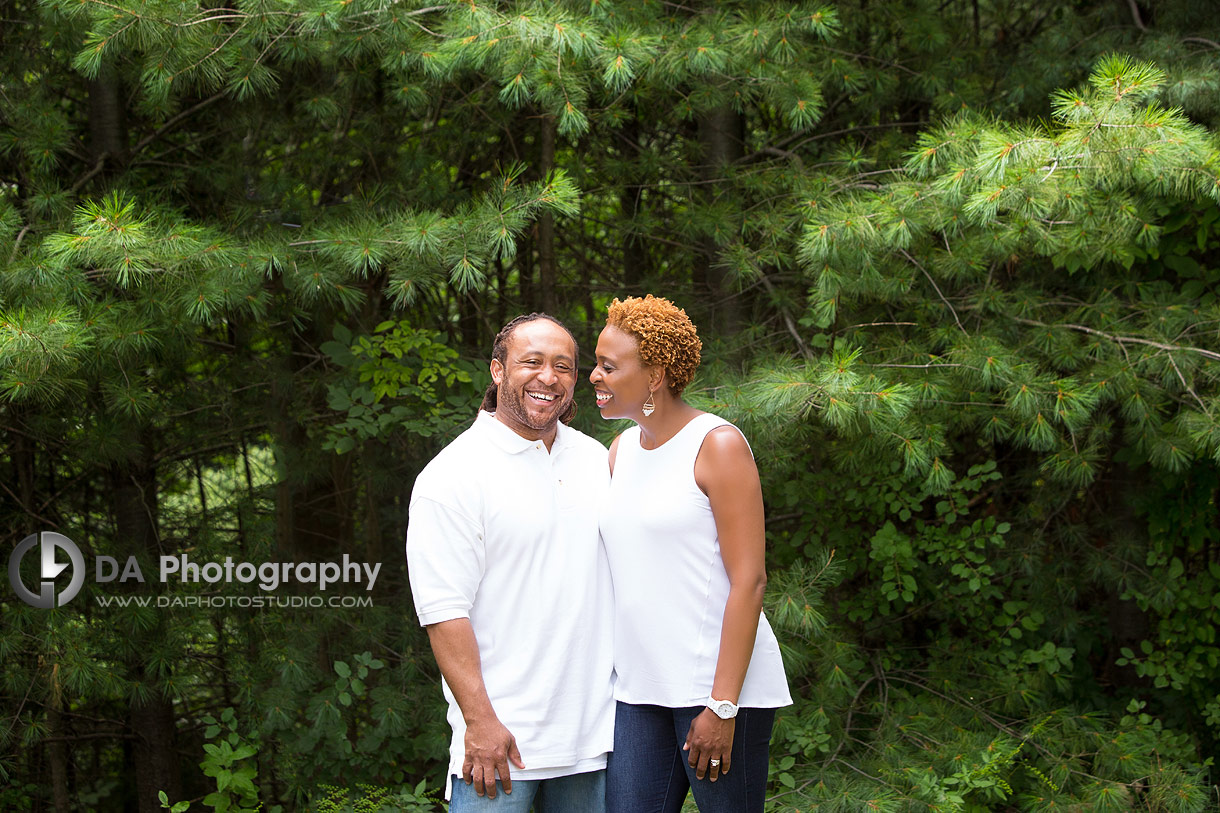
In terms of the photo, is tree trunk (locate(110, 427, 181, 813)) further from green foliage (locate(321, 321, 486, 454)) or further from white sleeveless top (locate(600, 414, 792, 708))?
white sleeveless top (locate(600, 414, 792, 708))

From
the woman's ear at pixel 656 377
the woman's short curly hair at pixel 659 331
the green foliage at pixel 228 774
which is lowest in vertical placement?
the green foliage at pixel 228 774

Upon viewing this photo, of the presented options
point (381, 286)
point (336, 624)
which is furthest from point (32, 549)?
point (381, 286)

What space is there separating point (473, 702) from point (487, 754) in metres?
0.10

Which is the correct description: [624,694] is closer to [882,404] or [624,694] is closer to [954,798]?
[882,404]

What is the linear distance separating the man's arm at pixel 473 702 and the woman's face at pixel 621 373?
0.50 metres

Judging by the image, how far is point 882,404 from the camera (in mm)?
2656

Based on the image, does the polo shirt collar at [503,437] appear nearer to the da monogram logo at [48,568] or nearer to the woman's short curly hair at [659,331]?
the woman's short curly hair at [659,331]

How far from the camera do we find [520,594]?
1.86 meters

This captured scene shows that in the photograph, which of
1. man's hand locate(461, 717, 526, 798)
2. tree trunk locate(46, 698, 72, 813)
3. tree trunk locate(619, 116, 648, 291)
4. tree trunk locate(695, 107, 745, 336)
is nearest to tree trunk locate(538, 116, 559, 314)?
tree trunk locate(619, 116, 648, 291)

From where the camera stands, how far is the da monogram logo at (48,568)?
3740mm

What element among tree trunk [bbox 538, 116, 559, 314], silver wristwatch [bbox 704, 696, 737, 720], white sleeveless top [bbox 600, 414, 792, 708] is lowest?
silver wristwatch [bbox 704, 696, 737, 720]

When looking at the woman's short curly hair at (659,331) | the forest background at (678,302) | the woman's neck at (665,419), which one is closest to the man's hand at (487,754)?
the woman's neck at (665,419)

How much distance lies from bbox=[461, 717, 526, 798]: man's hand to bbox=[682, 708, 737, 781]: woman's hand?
33cm

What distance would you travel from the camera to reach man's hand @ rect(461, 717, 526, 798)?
1797 millimetres
